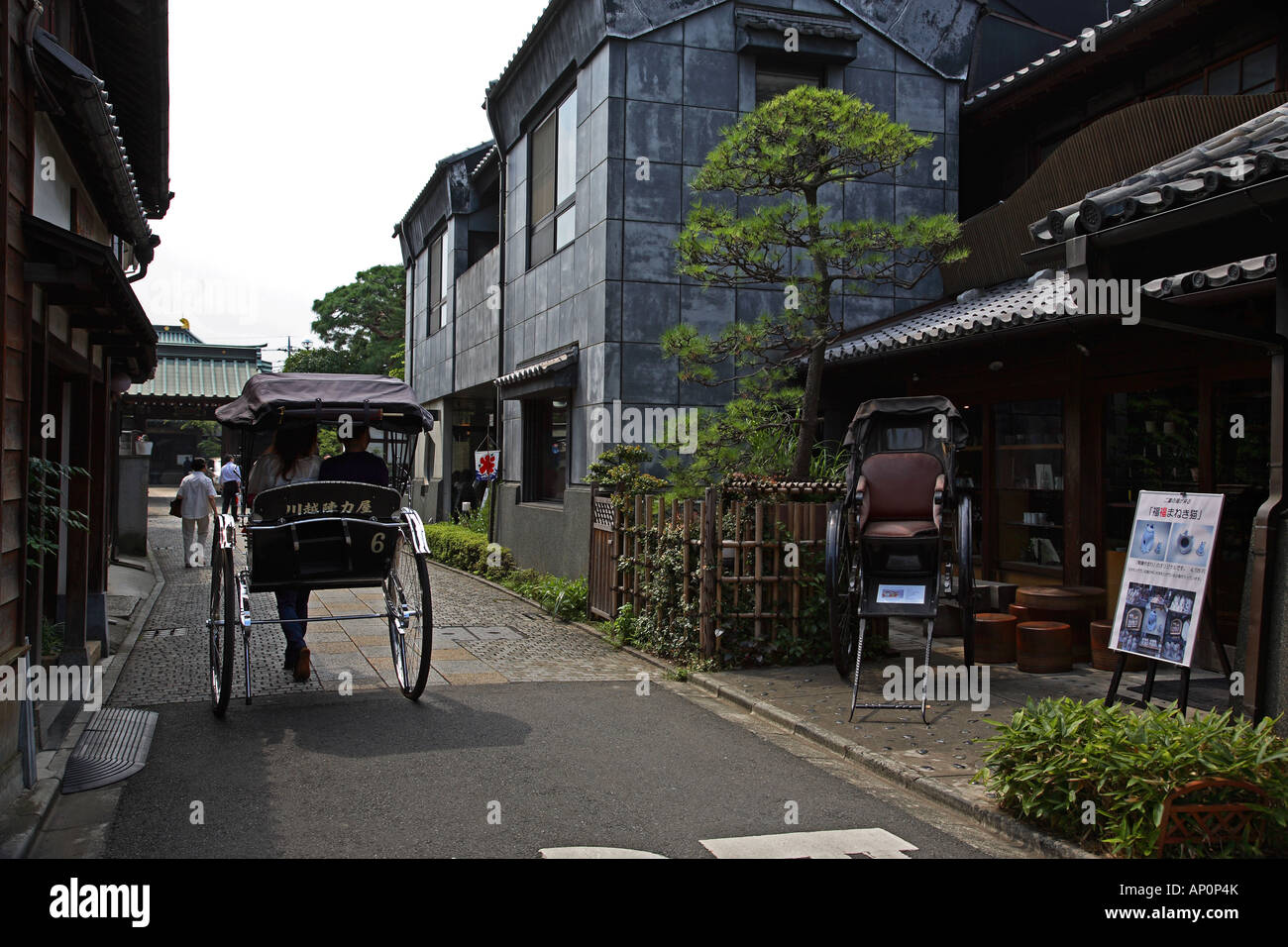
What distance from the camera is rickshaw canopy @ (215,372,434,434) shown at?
8.77 meters

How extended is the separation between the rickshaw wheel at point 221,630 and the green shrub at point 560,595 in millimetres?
5341

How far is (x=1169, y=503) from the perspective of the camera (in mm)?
6875

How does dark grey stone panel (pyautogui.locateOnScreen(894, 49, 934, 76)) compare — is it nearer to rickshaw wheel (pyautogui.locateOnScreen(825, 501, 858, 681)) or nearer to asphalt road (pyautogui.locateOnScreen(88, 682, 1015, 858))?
rickshaw wheel (pyautogui.locateOnScreen(825, 501, 858, 681))

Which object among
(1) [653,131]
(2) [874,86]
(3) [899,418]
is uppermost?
(2) [874,86]

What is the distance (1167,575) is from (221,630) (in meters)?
6.93

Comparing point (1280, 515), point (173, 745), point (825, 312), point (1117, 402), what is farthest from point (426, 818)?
point (1117, 402)

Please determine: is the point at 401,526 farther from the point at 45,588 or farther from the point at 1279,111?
the point at 1279,111

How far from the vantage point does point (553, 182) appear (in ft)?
56.1

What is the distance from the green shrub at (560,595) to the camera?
13.2 m

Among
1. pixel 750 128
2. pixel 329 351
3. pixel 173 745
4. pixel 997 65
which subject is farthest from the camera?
pixel 329 351

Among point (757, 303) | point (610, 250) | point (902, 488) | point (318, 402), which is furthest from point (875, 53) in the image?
point (318, 402)

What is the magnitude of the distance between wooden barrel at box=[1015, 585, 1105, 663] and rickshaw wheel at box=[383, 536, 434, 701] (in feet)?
18.2

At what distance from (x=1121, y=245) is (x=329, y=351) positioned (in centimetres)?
4289

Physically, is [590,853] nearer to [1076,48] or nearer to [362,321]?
[1076,48]
